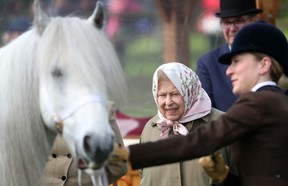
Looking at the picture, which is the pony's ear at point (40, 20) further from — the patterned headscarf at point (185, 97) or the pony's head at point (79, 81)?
the patterned headscarf at point (185, 97)

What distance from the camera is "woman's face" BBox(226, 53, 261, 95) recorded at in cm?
285

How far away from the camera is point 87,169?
8.37 feet

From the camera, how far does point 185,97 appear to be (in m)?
3.45

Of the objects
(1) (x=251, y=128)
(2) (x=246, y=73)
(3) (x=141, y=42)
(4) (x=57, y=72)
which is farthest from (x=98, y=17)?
(3) (x=141, y=42)

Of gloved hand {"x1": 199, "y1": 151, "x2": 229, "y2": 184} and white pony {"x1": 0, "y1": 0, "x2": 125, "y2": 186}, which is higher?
white pony {"x1": 0, "y1": 0, "x2": 125, "y2": 186}

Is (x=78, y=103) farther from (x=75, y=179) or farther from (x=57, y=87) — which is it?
(x=75, y=179)

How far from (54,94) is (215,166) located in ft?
2.35

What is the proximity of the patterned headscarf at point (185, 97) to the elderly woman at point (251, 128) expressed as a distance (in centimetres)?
57

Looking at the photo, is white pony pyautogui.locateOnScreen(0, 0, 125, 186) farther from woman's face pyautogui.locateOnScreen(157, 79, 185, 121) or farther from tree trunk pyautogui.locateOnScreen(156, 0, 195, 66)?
tree trunk pyautogui.locateOnScreen(156, 0, 195, 66)

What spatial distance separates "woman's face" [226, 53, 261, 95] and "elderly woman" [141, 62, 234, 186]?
1.99 ft

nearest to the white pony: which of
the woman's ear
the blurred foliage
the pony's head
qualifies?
the pony's head

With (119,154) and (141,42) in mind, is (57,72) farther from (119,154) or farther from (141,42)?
(141,42)

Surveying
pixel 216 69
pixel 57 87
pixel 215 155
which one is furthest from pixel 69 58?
pixel 216 69

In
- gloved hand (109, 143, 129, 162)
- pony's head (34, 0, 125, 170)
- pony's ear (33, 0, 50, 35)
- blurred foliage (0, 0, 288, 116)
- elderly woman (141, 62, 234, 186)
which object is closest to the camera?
pony's head (34, 0, 125, 170)
